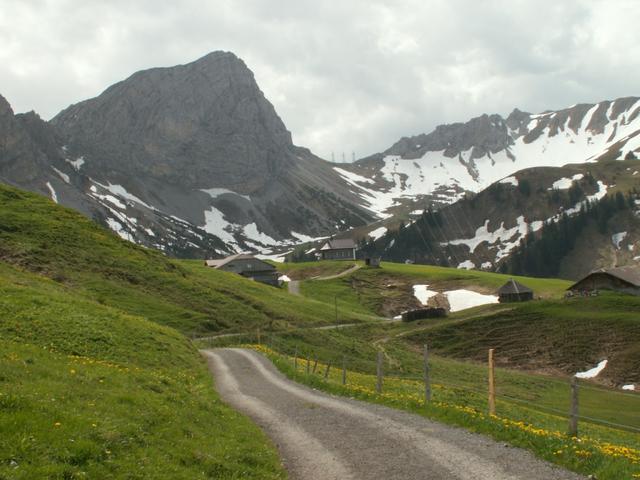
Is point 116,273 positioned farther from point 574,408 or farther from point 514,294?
point 514,294

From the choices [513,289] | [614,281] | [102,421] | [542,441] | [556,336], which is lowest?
[542,441]

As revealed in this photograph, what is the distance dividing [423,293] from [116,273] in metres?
93.9

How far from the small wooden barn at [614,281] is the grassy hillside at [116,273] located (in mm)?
59069

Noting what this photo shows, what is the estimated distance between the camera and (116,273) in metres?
75.5

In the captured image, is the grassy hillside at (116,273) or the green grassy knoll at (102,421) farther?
the grassy hillside at (116,273)

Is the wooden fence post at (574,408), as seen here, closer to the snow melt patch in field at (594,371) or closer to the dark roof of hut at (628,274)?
the snow melt patch in field at (594,371)

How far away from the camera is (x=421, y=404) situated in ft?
85.0

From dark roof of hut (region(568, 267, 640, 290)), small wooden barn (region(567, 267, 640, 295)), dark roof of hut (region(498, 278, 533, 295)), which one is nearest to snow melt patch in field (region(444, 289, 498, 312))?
dark roof of hut (region(498, 278, 533, 295))

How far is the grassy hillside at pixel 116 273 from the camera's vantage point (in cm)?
6744

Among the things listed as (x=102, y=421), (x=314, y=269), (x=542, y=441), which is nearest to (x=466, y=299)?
(x=314, y=269)

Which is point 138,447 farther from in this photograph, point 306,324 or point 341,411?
point 306,324

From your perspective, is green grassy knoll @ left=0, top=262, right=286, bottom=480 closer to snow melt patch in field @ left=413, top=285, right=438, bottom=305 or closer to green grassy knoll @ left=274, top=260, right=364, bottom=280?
snow melt patch in field @ left=413, top=285, right=438, bottom=305

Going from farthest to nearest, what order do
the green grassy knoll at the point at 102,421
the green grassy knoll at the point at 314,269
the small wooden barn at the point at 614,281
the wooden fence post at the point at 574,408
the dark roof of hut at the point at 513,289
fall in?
the green grassy knoll at the point at 314,269 → the dark roof of hut at the point at 513,289 → the small wooden barn at the point at 614,281 → the wooden fence post at the point at 574,408 → the green grassy knoll at the point at 102,421

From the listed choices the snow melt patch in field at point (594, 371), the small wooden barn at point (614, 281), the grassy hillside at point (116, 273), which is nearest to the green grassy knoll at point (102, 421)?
the grassy hillside at point (116, 273)
